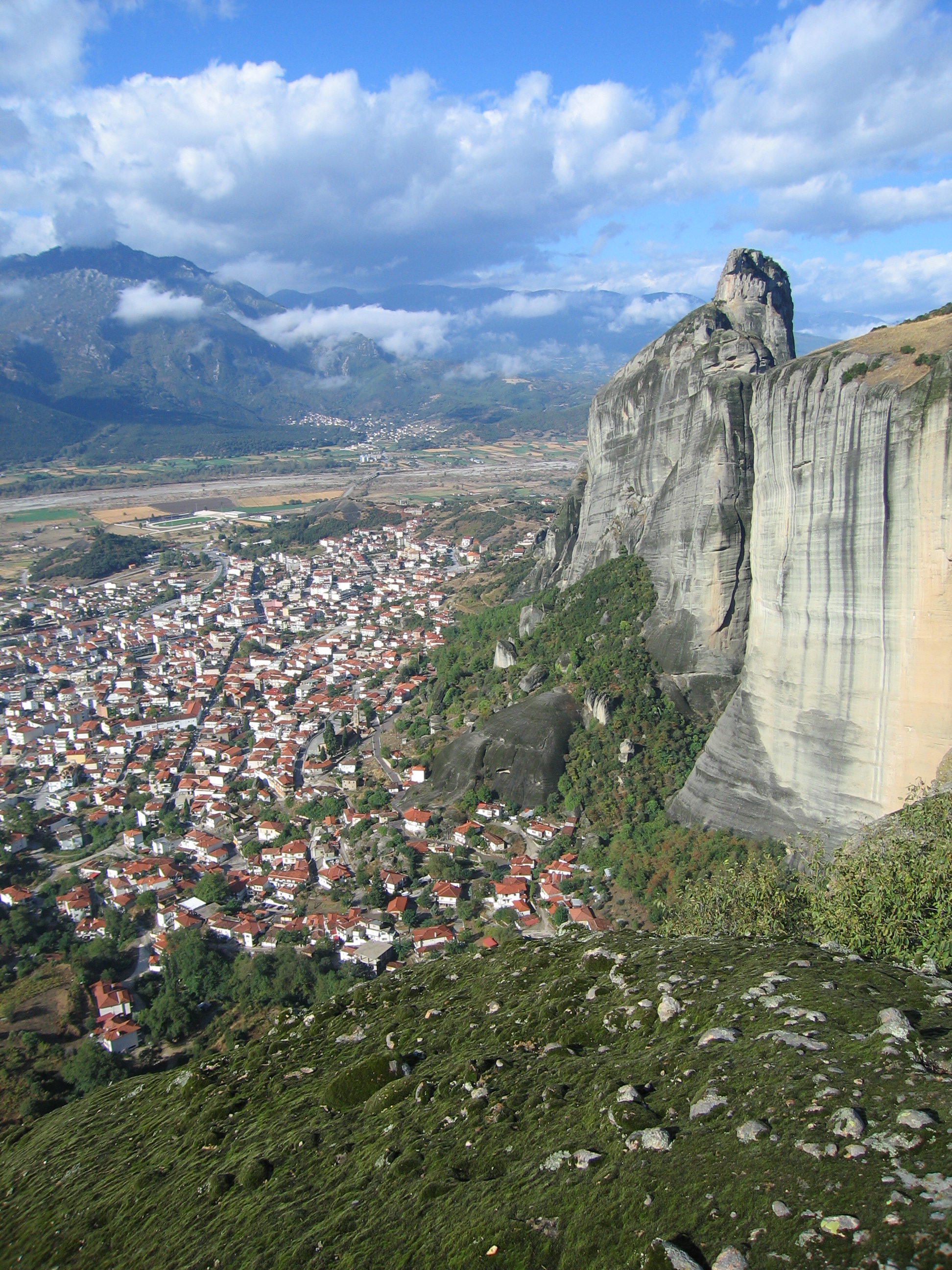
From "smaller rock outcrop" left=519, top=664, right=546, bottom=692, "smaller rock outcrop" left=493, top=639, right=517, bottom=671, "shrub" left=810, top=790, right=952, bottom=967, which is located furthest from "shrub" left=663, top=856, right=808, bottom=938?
"smaller rock outcrop" left=493, top=639, right=517, bottom=671

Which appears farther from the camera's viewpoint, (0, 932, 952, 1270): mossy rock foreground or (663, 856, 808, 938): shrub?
(663, 856, 808, 938): shrub

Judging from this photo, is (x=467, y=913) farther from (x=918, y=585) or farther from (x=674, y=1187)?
(x=674, y=1187)

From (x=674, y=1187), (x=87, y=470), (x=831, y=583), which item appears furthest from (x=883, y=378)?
(x=87, y=470)

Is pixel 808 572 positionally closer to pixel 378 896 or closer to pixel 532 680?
pixel 532 680

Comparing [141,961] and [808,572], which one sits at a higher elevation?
[808,572]

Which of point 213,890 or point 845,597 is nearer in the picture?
point 845,597

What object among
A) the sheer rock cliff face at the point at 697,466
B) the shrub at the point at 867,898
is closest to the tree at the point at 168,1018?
the shrub at the point at 867,898

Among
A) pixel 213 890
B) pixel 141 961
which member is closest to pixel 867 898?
pixel 141 961

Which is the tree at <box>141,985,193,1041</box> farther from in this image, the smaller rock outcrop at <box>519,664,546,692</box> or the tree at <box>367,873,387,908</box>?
the smaller rock outcrop at <box>519,664,546,692</box>
